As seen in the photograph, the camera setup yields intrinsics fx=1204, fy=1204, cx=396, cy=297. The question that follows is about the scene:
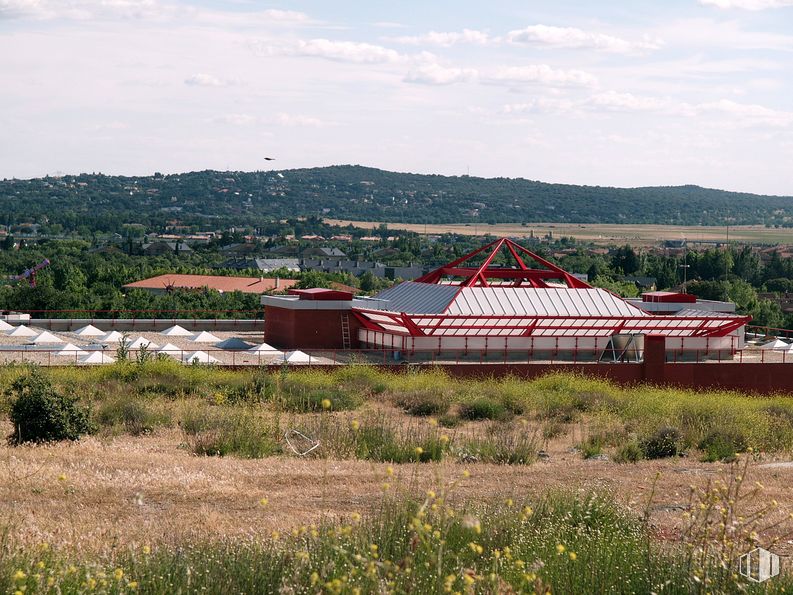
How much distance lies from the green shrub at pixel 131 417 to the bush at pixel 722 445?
9.30 metres

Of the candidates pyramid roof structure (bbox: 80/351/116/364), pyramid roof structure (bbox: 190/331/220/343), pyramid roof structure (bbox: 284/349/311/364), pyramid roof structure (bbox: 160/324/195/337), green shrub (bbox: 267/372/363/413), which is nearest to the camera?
green shrub (bbox: 267/372/363/413)

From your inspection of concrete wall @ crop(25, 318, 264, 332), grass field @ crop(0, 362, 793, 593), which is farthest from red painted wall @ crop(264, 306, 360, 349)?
grass field @ crop(0, 362, 793, 593)

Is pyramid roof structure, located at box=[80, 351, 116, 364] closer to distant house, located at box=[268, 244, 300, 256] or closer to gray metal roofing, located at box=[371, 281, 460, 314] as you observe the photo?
gray metal roofing, located at box=[371, 281, 460, 314]

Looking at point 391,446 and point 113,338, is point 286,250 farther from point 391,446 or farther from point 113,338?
point 391,446

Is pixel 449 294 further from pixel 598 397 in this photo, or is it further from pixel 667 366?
pixel 598 397

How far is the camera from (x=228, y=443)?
59.3 feet

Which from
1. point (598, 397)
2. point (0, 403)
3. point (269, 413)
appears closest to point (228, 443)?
point (269, 413)

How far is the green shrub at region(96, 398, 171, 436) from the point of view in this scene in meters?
20.6

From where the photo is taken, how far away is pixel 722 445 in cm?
1956

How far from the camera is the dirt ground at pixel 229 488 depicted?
11.9 metres

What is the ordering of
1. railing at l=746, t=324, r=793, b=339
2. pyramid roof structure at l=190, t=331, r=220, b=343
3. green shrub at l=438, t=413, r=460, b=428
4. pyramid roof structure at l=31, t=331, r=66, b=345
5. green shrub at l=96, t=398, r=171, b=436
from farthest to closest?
railing at l=746, t=324, r=793, b=339
pyramid roof structure at l=190, t=331, r=220, b=343
pyramid roof structure at l=31, t=331, r=66, b=345
green shrub at l=438, t=413, r=460, b=428
green shrub at l=96, t=398, r=171, b=436

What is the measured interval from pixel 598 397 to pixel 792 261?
105m

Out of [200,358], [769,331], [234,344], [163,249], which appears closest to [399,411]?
[200,358]

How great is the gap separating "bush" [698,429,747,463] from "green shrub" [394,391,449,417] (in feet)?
23.2
